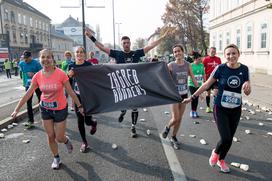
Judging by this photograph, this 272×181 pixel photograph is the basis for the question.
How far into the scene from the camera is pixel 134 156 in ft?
17.0

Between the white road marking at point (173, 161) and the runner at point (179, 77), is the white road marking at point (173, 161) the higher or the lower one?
the lower one

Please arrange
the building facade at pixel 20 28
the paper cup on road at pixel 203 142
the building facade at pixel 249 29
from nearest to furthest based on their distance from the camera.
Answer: the paper cup on road at pixel 203 142 < the building facade at pixel 249 29 < the building facade at pixel 20 28

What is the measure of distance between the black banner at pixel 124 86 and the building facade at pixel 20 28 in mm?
44445

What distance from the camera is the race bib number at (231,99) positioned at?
434 centimetres

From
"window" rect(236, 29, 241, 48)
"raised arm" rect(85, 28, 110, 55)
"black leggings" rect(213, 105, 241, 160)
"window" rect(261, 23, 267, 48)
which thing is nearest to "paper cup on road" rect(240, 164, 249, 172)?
"black leggings" rect(213, 105, 241, 160)

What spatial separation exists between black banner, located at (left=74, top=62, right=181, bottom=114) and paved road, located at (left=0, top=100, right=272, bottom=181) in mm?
923

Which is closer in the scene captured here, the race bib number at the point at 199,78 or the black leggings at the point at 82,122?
the black leggings at the point at 82,122

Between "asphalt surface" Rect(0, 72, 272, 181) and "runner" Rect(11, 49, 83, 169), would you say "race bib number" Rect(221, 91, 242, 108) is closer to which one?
"asphalt surface" Rect(0, 72, 272, 181)

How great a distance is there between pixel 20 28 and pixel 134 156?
59704mm

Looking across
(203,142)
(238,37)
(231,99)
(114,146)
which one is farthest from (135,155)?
(238,37)

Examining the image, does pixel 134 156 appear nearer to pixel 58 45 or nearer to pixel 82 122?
pixel 82 122

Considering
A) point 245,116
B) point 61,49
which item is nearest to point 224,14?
point 245,116

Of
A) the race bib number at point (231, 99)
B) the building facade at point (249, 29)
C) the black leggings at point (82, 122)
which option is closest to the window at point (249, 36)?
the building facade at point (249, 29)

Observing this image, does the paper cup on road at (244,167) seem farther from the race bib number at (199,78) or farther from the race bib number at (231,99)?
the race bib number at (199,78)
